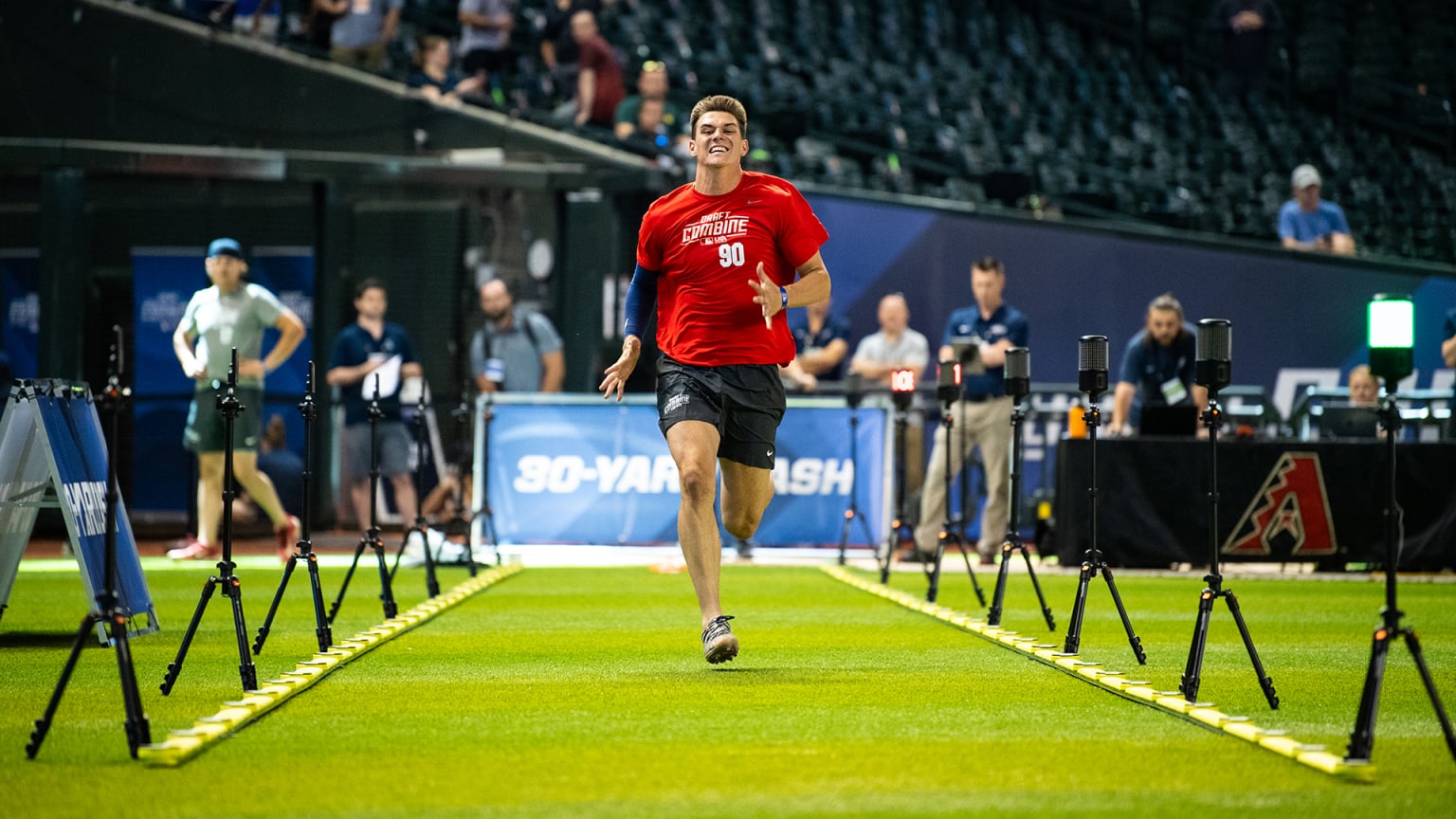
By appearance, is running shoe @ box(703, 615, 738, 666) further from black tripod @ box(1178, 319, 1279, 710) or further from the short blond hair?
the short blond hair

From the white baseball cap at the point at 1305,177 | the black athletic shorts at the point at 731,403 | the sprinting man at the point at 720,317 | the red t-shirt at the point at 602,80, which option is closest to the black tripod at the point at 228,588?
the sprinting man at the point at 720,317

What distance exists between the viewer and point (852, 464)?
14.0m

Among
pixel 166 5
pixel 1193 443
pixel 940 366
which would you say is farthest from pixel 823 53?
pixel 940 366

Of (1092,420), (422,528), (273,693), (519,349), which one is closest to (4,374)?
(519,349)

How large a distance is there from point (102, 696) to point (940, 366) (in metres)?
5.81

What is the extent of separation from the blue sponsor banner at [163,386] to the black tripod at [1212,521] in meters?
11.2

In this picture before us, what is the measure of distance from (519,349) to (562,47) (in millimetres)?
4051

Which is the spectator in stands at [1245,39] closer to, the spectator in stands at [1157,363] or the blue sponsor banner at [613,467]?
the spectator in stands at [1157,363]

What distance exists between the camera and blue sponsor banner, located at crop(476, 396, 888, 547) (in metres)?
14.3

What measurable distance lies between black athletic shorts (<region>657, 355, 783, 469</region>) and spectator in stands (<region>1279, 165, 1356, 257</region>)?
1179 cm

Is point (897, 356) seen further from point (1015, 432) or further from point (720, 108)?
point (720, 108)

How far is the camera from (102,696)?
236 inches

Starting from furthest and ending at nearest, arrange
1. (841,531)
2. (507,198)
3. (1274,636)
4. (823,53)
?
(823,53) → (507,198) → (841,531) → (1274,636)

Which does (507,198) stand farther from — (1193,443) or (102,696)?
(102,696)
